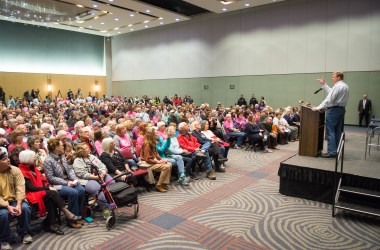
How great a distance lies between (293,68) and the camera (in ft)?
51.5

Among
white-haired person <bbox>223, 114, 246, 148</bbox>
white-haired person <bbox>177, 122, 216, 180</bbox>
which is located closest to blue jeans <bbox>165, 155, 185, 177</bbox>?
white-haired person <bbox>177, 122, 216, 180</bbox>

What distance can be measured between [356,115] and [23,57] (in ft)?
70.1

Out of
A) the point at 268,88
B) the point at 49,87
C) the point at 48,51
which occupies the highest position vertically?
the point at 48,51

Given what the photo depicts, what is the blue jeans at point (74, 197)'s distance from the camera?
12.2 ft

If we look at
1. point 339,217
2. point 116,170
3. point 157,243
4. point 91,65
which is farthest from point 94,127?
point 91,65

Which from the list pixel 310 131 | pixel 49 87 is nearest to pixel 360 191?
pixel 310 131

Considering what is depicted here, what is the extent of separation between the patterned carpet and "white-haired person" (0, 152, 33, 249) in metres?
0.17

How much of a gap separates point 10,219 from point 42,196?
40 centimetres

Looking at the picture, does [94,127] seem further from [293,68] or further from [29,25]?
[29,25]

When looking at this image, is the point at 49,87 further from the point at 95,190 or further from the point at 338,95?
the point at 338,95

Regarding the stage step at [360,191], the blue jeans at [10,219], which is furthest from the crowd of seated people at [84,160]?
the stage step at [360,191]

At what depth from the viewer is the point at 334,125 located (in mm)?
4891

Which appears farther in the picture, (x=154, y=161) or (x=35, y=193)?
(x=154, y=161)

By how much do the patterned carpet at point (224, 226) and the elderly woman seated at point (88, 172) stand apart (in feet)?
1.50
